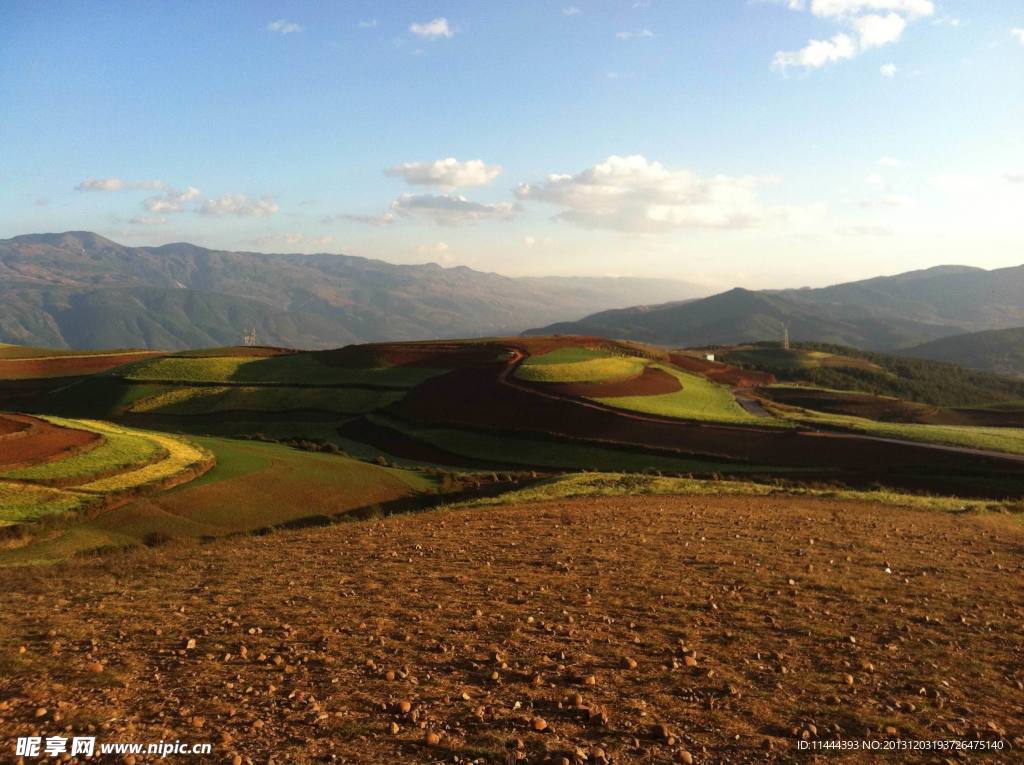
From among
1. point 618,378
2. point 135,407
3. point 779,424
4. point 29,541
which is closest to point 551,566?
point 29,541

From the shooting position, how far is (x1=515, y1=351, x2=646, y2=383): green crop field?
69875mm

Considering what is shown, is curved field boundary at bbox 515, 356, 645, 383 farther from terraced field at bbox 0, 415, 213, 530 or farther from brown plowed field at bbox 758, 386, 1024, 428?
terraced field at bbox 0, 415, 213, 530

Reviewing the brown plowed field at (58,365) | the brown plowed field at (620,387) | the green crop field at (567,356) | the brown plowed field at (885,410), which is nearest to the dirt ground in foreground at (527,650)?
the brown plowed field at (620,387)

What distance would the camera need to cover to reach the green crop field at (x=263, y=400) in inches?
2805

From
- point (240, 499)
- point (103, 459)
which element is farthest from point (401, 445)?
point (103, 459)

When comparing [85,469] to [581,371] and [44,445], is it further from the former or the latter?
[581,371]

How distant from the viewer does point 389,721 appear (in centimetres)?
831

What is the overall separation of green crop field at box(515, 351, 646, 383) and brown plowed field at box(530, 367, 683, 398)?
4.72ft

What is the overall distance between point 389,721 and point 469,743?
1.18 meters

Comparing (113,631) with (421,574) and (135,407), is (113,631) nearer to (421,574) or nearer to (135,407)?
(421,574)

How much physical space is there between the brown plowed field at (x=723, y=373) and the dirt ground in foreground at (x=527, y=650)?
227 feet

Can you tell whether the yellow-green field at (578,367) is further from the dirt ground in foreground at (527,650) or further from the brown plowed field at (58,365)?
the brown plowed field at (58,365)

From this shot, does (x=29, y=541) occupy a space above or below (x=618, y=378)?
below

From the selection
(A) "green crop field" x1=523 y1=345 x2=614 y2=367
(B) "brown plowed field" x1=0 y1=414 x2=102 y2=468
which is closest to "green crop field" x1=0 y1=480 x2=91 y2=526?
(B) "brown plowed field" x1=0 y1=414 x2=102 y2=468
